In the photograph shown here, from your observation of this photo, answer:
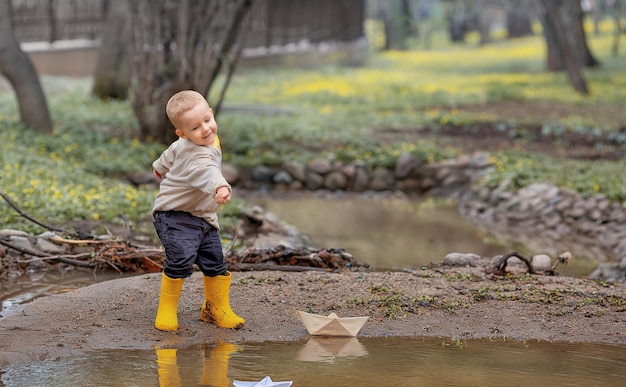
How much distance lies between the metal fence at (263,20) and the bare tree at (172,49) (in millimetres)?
2315

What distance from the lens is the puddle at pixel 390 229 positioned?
31.1ft

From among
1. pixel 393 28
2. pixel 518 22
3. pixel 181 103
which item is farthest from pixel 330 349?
pixel 518 22

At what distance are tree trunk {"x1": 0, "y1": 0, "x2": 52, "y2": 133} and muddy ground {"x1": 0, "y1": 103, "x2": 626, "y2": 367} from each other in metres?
7.25

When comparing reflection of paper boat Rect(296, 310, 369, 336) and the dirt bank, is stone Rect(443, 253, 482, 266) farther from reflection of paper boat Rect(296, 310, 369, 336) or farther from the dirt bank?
reflection of paper boat Rect(296, 310, 369, 336)

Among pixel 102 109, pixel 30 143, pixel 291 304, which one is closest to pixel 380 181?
pixel 30 143

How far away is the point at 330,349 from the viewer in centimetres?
545

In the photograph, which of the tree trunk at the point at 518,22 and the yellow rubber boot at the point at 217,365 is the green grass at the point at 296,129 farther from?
the tree trunk at the point at 518,22

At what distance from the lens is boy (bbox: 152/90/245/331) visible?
5.44 meters

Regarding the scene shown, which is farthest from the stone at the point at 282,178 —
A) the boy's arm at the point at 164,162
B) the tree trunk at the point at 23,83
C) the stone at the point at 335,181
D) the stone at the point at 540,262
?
the boy's arm at the point at 164,162

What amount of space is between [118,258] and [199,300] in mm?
1477

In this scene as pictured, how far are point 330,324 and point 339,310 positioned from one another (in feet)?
1.96

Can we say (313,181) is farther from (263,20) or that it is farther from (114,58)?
(263,20)

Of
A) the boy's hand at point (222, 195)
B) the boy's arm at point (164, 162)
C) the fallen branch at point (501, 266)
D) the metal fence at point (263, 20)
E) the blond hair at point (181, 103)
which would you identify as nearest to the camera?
the boy's hand at point (222, 195)

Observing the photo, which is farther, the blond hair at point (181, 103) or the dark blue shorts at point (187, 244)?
the dark blue shorts at point (187, 244)
